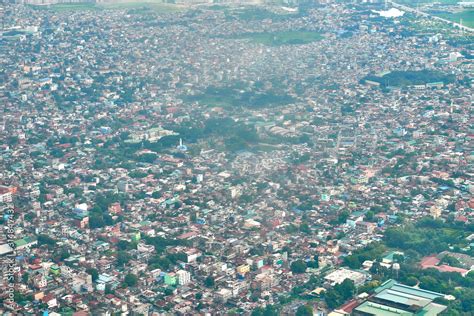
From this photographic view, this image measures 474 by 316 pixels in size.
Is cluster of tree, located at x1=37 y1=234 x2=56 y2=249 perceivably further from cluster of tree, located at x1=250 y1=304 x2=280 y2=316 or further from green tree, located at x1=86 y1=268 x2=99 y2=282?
cluster of tree, located at x1=250 y1=304 x2=280 y2=316

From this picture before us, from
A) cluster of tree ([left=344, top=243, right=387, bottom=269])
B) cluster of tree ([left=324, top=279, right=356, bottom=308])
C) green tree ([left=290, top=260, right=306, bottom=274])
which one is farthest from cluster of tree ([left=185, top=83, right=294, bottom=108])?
cluster of tree ([left=324, top=279, right=356, bottom=308])

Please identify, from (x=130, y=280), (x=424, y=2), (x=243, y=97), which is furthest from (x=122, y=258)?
(x=424, y=2)

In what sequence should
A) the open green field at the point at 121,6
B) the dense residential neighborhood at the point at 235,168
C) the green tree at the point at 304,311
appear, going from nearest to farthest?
the green tree at the point at 304,311
the dense residential neighborhood at the point at 235,168
the open green field at the point at 121,6

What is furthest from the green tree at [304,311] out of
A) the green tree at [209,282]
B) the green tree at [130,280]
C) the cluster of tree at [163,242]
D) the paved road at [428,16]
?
the paved road at [428,16]

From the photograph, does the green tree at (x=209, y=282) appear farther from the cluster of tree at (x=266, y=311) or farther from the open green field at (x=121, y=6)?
the open green field at (x=121, y=6)

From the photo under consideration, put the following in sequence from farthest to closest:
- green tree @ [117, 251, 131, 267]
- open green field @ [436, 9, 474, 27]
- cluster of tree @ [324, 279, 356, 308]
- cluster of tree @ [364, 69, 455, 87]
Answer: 1. open green field @ [436, 9, 474, 27]
2. cluster of tree @ [364, 69, 455, 87]
3. green tree @ [117, 251, 131, 267]
4. cluster of tree @ [324, 279, 356, 308]

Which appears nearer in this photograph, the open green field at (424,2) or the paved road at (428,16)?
the paved road at (428,16)
